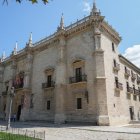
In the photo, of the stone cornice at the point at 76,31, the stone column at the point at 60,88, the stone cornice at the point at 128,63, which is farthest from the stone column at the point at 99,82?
the stone cornice at the point at 128,63

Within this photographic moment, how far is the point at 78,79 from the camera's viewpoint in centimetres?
2108

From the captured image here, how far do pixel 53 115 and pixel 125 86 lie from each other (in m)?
10.5

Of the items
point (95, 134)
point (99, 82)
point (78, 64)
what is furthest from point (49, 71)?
point (95, 134)

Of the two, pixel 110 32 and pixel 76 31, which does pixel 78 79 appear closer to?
pixel 76 31

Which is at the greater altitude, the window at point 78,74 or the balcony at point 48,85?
the window at point 78,74

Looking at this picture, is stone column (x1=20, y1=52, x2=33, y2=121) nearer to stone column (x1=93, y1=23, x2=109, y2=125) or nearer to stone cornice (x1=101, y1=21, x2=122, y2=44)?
stone column (x1=93, y1=23, x2=109, y2=125)

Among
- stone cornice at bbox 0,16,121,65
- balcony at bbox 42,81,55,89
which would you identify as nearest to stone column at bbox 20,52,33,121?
stone cornice at bbox 0,16,121,65

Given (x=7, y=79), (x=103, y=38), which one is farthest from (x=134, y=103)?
(x=7, y=79)

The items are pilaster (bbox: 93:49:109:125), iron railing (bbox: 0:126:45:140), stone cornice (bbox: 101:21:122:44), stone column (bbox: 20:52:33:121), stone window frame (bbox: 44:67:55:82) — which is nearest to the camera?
iron railing (bbox: 0:126:45:140)

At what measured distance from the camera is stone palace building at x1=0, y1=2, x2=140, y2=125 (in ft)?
64.2

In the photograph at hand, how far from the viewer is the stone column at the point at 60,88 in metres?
21.1

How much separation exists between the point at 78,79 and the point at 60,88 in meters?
2.42

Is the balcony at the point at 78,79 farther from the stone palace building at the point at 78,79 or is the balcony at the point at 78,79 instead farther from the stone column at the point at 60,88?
the stone column at the point at 60,88

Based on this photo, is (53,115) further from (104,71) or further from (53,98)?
(104,71)
